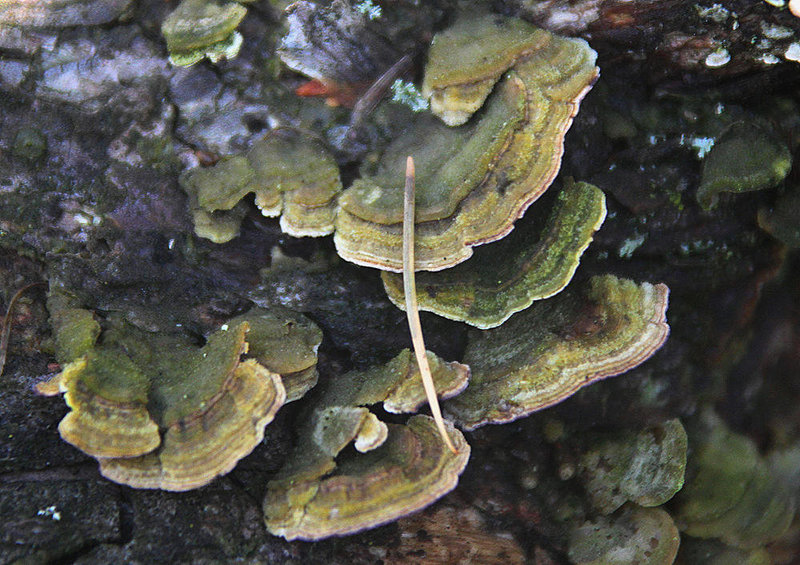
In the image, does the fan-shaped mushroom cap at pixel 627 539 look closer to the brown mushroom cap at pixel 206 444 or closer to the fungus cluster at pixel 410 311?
the fungus cluster at pixel 410 311

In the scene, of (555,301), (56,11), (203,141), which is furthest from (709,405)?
(56,11)

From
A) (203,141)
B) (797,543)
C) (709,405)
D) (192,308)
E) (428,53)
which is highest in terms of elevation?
(428,53)

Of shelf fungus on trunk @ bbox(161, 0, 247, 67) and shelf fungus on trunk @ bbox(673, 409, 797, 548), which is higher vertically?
shelf fungus on trunk @ bbox(161, 0, 247, 67)

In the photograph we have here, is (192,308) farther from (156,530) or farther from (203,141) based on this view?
(156,530)

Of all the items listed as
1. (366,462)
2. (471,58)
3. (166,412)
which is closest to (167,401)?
(166,412)

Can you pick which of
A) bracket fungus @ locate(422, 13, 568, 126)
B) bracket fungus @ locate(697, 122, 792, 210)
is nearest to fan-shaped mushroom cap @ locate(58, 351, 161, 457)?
bracket fungus @ locate(422, 13, 568, 126)

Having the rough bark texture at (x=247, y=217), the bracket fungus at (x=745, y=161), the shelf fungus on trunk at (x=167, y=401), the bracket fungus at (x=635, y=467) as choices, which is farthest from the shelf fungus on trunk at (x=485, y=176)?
the bracket fungus at (x=635, y=467)

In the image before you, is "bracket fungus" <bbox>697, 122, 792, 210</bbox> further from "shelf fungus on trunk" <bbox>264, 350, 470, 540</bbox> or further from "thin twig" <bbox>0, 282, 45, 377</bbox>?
"thin twig" <bbox>0, 282, 45, 377</bbox>
